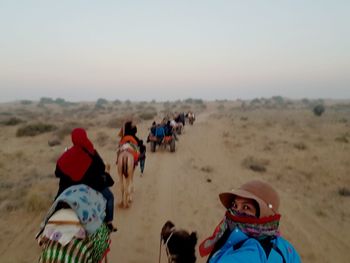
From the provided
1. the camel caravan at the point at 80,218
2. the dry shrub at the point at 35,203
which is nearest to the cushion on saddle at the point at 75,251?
the camel caravan at the point at 80,218

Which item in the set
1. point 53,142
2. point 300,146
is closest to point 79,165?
point 300,146

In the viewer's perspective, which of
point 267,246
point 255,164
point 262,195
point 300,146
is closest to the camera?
point 267,246

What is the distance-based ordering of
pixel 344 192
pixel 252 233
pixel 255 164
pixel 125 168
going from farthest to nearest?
pixel 255 164, pixel 344 192, pixel 125 168, pixel 252 233

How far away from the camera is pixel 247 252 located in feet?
6.43

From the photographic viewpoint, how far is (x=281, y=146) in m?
15.3

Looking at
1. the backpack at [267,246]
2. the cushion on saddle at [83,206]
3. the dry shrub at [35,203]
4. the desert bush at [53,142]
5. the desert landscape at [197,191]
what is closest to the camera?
the backpack at [267,246]

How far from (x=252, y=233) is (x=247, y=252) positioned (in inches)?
12.8

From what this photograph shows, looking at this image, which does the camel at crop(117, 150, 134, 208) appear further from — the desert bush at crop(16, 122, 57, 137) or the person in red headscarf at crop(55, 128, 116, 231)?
the desert bush at crop(16, 122, 57, 137)

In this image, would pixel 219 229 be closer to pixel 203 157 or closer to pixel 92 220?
pixel 92 220

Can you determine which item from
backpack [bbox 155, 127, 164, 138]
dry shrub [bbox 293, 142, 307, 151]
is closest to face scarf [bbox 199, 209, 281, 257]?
backpack [bbox 155, 127, 164, 138]

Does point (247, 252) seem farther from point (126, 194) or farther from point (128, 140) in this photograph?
point (128, 140)

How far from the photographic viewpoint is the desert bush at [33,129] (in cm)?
1989

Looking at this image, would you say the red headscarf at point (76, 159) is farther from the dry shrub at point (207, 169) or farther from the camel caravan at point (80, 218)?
the dry shrub at point (207, 169)

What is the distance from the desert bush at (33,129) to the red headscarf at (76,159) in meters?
17.9
